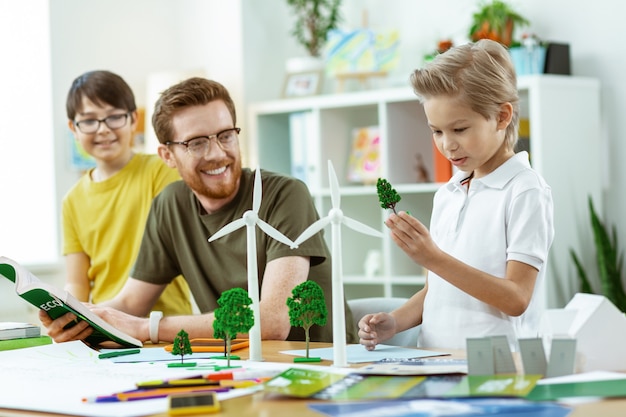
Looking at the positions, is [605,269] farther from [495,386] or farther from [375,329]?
[495,386]

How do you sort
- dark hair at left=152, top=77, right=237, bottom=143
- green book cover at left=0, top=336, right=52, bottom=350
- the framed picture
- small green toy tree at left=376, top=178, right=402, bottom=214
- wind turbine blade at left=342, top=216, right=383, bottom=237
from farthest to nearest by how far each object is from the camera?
the framed picture
dark hair at left=152, top=77, right=237, bottom=143
green book cover at left=0, top=336, right=52, bottom=350
wind turbine blade at left=342, top=216, right=383, bottom=237
small green toy tree at left=376, top=178, right=402, bottom=214

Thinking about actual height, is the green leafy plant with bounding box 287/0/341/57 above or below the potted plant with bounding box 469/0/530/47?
above

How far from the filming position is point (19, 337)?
7.63 feet

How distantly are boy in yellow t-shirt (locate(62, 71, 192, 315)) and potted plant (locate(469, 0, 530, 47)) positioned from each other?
1.82 meters

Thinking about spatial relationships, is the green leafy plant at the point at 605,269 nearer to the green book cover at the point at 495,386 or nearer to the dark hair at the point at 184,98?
the dark hair at the point at 184,98

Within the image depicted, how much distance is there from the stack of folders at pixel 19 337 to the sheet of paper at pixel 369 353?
678 mm

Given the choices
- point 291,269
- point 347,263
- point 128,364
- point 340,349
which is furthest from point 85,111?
point 347,263

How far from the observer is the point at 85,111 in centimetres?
325

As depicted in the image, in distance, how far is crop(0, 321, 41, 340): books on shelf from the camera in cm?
231

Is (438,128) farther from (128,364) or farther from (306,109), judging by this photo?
(306,109)

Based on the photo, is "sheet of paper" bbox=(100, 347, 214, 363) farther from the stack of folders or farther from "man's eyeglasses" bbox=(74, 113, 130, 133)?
"man's eyeglasses" bbox=(74, 113, 130, 133)

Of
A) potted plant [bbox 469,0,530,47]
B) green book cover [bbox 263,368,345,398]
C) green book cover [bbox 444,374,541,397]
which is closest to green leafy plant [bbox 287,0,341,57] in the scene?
potted plant [bbox 469,0,530,47]

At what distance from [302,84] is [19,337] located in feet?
10.0

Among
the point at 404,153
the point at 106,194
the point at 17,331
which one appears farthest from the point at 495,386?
the point at 404,153
